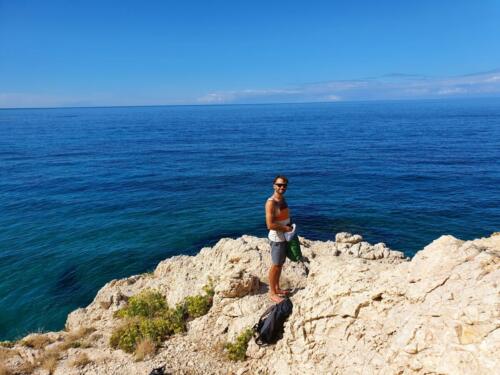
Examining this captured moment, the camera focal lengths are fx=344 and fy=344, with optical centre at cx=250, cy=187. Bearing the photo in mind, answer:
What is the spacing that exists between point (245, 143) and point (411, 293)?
2776 inches

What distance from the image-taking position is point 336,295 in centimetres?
875

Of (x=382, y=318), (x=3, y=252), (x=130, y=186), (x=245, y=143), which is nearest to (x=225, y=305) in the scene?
Result: (x=382, y=318)

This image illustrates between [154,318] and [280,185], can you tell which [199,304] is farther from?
[280,185]

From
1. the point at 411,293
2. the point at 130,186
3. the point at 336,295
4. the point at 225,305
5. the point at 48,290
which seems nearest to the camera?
the point at 411,293

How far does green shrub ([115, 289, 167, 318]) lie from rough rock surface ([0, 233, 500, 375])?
0.57 m

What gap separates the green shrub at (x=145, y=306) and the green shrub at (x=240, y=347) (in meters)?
4.66

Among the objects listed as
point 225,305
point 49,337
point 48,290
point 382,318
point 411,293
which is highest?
point 411,293

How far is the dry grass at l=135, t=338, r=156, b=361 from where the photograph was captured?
10.9 m

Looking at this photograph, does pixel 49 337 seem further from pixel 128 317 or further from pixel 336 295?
pixel 336 295

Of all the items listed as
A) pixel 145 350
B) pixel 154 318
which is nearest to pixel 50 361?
pixel 145 350

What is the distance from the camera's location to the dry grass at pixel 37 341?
12.9 m

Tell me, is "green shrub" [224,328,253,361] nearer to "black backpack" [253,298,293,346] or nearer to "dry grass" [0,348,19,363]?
"black backpack" [253,298,293,346]

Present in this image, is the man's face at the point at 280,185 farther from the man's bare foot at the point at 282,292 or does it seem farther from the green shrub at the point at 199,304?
the green shrub at the point at 199,304

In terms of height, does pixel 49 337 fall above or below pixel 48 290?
above
